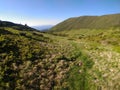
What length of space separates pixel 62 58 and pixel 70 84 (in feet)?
37.7

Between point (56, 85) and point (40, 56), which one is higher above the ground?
point (40, 56)

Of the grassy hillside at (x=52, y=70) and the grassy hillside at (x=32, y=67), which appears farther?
the grassy hillside at (x=52, y=70)

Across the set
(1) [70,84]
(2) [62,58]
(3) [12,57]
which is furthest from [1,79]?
(2) [62,58]

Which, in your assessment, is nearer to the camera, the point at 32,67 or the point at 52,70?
the point at 32,67

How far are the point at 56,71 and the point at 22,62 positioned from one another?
650 cm

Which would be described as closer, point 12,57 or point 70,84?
point 70,84

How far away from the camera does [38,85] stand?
90.6 feet

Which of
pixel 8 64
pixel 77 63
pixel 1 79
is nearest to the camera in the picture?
pixel 1 79

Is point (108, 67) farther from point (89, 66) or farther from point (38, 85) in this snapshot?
point (38, 85)

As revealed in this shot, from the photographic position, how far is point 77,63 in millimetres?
37906

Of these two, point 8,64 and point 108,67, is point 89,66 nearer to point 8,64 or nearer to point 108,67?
point 108,67

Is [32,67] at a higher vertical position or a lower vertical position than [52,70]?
higher

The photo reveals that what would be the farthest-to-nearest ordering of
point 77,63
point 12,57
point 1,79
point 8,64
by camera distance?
point 77,63 → point 12,57 → point 8,64 → point 1,79

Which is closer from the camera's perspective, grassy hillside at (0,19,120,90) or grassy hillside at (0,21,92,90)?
grassy hillside at (0,21,92,90)
